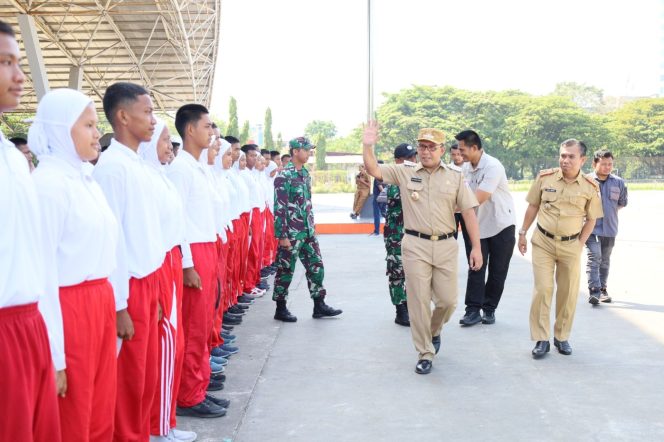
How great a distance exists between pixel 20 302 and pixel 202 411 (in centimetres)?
221

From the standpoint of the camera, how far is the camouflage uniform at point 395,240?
21.0ft

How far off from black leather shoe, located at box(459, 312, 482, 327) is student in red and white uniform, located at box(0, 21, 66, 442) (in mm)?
4791

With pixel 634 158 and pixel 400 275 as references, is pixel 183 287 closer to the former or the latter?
pixel 400 275

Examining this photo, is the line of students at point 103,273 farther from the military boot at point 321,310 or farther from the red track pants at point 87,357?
the military boot at point 321,310

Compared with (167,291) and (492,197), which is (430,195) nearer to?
(492,197)

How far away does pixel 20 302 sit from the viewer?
6.85 ft

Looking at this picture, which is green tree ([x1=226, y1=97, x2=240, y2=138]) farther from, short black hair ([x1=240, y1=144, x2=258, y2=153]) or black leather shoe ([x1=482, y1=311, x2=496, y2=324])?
black leather shoe ([x1=482, y1=311, x2=496, y2=324])

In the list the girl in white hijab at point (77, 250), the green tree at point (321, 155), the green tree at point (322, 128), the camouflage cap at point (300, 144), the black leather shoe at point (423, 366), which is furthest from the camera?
the green tree at point (322, 128)

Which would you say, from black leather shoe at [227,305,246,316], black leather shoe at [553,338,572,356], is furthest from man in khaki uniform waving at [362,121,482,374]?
black leather shoe at [227,305,246,316]

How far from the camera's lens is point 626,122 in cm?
5072

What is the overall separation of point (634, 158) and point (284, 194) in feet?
147

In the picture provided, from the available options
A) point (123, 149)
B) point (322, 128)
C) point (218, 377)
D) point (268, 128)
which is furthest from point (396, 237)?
point (322, 128)

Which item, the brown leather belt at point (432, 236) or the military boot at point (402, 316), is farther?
the military boot at point (402, 316)

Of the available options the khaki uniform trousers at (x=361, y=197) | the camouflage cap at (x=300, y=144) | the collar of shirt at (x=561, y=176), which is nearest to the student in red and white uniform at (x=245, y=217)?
the camouflage cap at (x=300, y=144)
